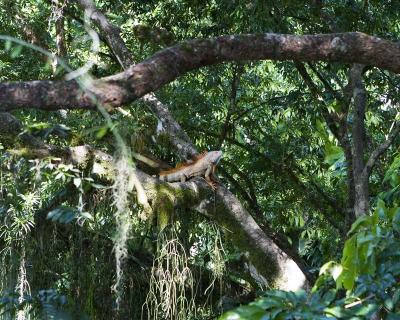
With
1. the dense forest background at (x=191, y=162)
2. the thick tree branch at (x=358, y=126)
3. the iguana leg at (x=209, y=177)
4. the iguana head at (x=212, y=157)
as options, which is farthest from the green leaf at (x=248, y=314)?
the thick tree branch at (x=358, y=126)

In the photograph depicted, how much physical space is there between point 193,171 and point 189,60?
5.25ft

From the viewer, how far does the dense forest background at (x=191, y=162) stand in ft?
8.46

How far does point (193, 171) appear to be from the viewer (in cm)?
452

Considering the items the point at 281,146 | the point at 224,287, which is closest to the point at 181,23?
the point at 281,146

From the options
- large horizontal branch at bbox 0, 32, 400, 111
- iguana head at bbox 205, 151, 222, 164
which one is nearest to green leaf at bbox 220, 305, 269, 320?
large horizontal branch at bbox 0, 32, 400, 111

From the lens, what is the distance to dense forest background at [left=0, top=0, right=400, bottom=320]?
258cm

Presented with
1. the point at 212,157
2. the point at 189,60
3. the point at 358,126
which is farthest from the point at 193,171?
the point at 189,60

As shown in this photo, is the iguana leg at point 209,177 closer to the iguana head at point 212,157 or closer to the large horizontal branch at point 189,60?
the iguana head at point 212,157

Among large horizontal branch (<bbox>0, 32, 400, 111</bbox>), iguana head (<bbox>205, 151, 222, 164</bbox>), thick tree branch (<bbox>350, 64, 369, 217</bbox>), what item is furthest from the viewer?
thick tree branch (<bbox>350, 64, 369, 217</bbox>)

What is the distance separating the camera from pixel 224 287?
466 cm

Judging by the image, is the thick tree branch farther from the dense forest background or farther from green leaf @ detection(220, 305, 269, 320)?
green leaf @ detection(220, 305, 269, 320)

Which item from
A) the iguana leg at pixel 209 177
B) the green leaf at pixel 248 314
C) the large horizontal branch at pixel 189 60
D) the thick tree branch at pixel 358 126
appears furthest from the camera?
the thick tree branch at pixel 358 126

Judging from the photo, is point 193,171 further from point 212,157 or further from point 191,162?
point 212,157

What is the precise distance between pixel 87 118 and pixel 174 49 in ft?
7.65
